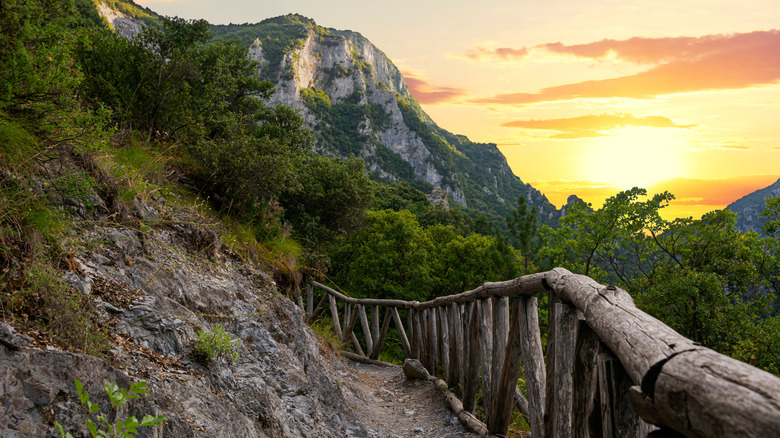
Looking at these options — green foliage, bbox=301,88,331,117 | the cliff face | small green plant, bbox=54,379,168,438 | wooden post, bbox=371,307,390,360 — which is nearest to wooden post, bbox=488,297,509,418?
the cliff face

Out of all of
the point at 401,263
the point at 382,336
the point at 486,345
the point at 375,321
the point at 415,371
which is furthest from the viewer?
the point at 401,263

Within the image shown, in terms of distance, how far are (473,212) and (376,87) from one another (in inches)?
3705

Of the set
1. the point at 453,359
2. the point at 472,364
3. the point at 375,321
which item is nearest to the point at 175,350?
the point at 472,364

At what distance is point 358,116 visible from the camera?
15112 centimetres

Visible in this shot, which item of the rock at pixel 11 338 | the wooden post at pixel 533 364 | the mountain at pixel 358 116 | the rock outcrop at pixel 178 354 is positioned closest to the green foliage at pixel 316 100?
the mountain at pixel 358 116

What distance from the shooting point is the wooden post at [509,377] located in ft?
12.4

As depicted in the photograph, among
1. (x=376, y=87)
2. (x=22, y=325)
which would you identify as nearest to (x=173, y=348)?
(x=22, y=325)

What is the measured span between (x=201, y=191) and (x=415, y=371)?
5.27 metres

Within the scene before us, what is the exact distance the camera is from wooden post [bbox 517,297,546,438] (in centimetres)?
342

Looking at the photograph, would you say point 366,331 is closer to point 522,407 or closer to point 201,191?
point 201,191

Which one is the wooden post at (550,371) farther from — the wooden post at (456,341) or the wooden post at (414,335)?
the wooden post at (414,335)

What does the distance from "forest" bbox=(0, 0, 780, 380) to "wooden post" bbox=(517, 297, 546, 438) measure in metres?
3.23

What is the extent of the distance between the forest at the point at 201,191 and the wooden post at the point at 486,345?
3724 mm

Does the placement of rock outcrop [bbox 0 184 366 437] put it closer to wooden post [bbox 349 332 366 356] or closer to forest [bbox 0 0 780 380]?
forest [bbox 0 0 780 380]
